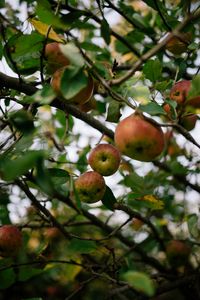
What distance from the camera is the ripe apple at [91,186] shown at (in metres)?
1.48

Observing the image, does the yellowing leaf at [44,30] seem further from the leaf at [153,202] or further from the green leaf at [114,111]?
the leaf at [153,202]

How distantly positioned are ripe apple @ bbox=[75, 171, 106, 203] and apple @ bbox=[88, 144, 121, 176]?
0.03 metres

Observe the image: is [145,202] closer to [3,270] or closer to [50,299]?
[3,270]

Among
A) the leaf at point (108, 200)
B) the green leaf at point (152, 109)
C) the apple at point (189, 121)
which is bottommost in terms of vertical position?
the leaf at point (108, 200)

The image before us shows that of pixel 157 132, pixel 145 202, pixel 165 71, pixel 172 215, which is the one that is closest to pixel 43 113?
pixel 165 71

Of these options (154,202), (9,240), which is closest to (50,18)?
(154,202)

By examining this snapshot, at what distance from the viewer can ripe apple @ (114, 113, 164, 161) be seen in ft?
3.95

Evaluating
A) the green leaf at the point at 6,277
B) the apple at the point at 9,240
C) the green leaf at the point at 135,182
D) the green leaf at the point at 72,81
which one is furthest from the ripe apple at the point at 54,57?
the green leaf at the point at 6,277

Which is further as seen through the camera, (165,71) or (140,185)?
(165,71)

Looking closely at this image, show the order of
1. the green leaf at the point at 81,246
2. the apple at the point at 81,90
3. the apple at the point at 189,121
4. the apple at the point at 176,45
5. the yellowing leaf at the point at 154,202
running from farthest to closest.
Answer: the apple at the point at 176,45, the apple at the point at 189,121, the yellowing leaf at the point at 154,202, the green leaf at the point at 81,246, the apple at the point at 81,90

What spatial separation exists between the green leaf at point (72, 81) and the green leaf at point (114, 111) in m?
0.53

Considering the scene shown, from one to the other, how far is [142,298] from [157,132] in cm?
120

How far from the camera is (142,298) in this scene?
6.89 feet

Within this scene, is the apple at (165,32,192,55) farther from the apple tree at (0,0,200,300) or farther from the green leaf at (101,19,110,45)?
the green leaf at (101,19,110,45)
